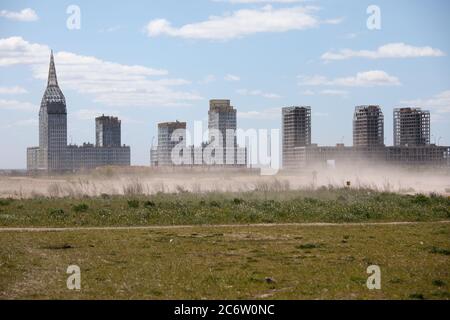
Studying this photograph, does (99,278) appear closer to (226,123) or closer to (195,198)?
(195,198)

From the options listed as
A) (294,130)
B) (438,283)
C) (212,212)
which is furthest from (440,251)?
(294,130)

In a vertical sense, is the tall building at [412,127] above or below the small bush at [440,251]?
above

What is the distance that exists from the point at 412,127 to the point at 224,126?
176 ft

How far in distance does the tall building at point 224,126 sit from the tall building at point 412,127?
46.4 metres

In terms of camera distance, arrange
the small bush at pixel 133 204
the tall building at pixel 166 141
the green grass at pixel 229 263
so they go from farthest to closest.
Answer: the tall building at pixel 166 141
the small bush at pixel 133 204
the green grass at pixel 229 263

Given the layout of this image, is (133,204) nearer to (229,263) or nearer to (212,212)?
(212,212)

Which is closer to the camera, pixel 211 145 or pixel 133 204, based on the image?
pixel 133 204

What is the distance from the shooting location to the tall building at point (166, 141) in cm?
17688

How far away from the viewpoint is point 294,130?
172625 millimetres

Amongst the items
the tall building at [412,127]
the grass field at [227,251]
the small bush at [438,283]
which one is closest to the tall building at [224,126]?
the tall building at [412,127]

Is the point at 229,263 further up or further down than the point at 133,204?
further down

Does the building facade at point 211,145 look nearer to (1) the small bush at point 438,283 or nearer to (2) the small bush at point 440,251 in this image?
(2) the small bush at point 440,251

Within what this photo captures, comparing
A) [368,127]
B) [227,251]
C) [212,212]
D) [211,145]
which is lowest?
[227,251]
